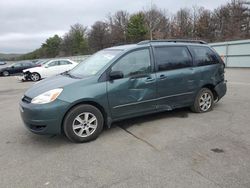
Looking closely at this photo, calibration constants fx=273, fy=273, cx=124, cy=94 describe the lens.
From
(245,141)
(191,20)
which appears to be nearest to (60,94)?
(245,141)

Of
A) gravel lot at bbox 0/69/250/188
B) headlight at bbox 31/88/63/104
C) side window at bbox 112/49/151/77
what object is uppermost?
side window at bbox 112/49/151/77

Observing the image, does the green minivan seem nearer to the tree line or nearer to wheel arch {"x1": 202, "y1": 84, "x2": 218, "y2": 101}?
wheel arch {"x1": 202, "y1": 84, "x2": 218, "y2": 101}

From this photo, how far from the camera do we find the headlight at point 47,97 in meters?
4.60

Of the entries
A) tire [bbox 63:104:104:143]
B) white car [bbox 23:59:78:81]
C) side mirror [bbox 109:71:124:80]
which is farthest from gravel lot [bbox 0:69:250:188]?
white car [bbox 23:59:78:81]

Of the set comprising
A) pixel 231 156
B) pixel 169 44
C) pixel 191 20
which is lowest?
pixel 231 156

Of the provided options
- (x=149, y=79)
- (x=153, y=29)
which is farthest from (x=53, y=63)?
(x=153, y=29)

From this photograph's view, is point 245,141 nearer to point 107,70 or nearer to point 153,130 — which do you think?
point 153,130

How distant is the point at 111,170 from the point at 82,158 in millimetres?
633

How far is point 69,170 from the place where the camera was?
12.5 ft

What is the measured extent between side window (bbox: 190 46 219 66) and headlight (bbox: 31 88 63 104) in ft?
10.8

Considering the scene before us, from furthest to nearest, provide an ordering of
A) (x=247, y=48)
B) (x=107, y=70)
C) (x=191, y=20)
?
(x=191, y=20) → (x=247, y=48) → (x=107, y=70)

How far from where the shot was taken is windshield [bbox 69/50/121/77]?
531 centimetres

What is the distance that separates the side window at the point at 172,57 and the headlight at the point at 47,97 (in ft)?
7.17

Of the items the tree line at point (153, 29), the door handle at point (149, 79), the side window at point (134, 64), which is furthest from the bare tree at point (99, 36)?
the door handle at point (149, 79)
